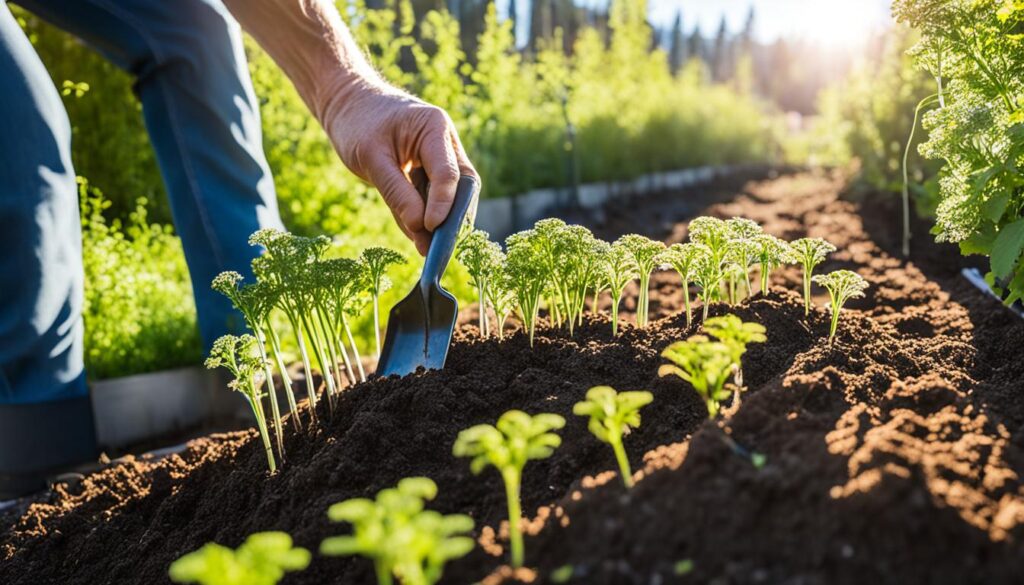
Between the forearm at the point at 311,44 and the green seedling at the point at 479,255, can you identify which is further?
the forearm at the point at 311,44

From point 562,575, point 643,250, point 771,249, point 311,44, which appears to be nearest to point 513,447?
point 562,575

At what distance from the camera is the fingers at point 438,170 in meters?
2.23

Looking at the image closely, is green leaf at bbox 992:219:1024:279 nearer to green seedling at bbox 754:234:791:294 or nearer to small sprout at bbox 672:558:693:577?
green seedling at bbox 754:234:791:294

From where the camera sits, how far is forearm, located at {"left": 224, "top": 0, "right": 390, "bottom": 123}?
2625 millimetres

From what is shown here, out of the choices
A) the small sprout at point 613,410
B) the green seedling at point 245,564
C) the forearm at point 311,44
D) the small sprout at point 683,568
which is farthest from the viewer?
the forearm at point 311,44

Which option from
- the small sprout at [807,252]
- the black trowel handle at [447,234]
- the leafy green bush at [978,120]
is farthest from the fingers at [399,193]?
the leafy green bush at [978,120]

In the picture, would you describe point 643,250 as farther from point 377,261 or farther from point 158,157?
point 158,157

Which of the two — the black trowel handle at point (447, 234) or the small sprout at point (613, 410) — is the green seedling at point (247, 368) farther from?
the small sprout at point (613, 410)

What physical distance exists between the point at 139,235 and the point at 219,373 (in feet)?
3.74

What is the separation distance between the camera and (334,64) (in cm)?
266

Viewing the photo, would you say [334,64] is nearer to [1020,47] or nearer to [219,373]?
[219,373]

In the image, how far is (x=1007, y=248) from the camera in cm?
182

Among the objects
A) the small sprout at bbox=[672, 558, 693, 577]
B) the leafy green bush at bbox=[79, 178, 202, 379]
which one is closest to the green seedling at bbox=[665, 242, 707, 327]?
the small sprout at bbox=[672, 558, 693, 577]

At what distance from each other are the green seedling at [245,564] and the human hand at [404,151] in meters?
1.38
